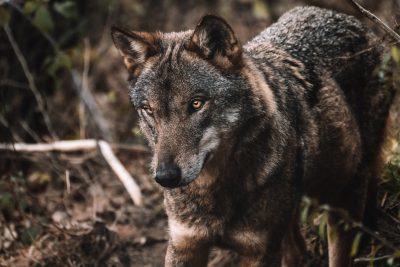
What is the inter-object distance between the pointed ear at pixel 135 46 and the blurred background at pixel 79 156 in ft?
2.36

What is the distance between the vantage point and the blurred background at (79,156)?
6.20 m

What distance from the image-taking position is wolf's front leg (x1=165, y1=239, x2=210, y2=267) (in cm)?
464

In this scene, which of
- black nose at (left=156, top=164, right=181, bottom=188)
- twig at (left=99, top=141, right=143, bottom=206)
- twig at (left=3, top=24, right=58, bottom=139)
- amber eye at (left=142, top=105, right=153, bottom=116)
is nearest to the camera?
black nose at (left=156, top=164, right=181, bottom=188)

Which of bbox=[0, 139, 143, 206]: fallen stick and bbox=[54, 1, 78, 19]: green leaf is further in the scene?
A: bbox=[0, 139, 143, 206]: fallen stick

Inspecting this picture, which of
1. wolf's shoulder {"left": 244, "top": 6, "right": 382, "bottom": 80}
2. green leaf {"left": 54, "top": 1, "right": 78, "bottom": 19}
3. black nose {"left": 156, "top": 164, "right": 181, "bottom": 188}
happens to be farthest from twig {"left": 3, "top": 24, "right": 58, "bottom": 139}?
black nose {"left": 156, "top": 164, "right": 181, "bottom": 188}

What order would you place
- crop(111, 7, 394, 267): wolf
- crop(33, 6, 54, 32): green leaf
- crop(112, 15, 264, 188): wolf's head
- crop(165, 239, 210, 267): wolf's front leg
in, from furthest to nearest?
crop(33, 6, 54, 32): green leaf, crop(165, 239, 210, 267): wolf's front leg, crop(111, 7, 394, 267): wolf, crop(112, 15, 264, 188): wolf's head

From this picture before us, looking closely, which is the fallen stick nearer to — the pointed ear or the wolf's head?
the pointed ear

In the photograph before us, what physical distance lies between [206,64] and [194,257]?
4.37 ft

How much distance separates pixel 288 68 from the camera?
Answer: 207 inches

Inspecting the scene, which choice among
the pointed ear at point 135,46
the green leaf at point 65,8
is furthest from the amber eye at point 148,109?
the green leaf at point 65,8

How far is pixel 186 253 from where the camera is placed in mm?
4668

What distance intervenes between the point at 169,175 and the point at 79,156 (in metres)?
4.81

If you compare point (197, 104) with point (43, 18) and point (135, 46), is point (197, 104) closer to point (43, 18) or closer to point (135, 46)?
point (135, 46)

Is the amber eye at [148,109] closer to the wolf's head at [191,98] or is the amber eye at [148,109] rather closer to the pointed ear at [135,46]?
the wolf's head at [191,98]
